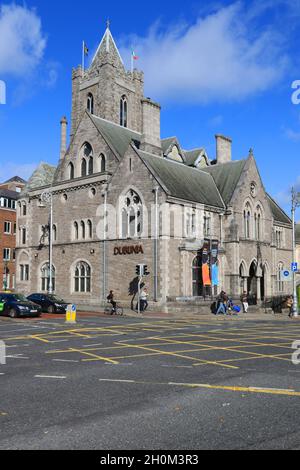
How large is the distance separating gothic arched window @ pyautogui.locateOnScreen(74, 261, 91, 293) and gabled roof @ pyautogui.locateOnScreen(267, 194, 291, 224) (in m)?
20.3

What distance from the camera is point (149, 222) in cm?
3247

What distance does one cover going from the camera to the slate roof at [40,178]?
44.9 m

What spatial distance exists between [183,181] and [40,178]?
16.8m

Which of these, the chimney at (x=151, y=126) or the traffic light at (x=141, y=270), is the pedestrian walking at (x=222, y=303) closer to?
the traffic light at (x=141, y=270)

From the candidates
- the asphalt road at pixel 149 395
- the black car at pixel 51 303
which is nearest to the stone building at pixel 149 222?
the black car at pixel 51 303

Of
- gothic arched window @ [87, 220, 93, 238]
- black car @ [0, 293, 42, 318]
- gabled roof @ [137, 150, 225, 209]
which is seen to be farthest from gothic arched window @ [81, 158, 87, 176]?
black car @ [0, 293, 42, 318]

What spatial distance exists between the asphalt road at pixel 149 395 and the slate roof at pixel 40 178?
31297 mm

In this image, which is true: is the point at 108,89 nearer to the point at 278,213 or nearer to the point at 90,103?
the point at 90,103

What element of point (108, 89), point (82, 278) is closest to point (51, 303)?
point (82, 278)

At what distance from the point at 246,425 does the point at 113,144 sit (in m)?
33.2

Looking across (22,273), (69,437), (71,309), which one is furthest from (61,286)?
(69,437)

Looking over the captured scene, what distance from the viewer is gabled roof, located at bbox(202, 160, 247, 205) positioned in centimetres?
3872

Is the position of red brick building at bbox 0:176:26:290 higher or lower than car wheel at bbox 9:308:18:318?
higher

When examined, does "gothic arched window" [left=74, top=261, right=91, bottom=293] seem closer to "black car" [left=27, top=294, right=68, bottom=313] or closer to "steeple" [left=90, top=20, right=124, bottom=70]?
"black car" [left=27, top=294, right=68, bottom=313]
